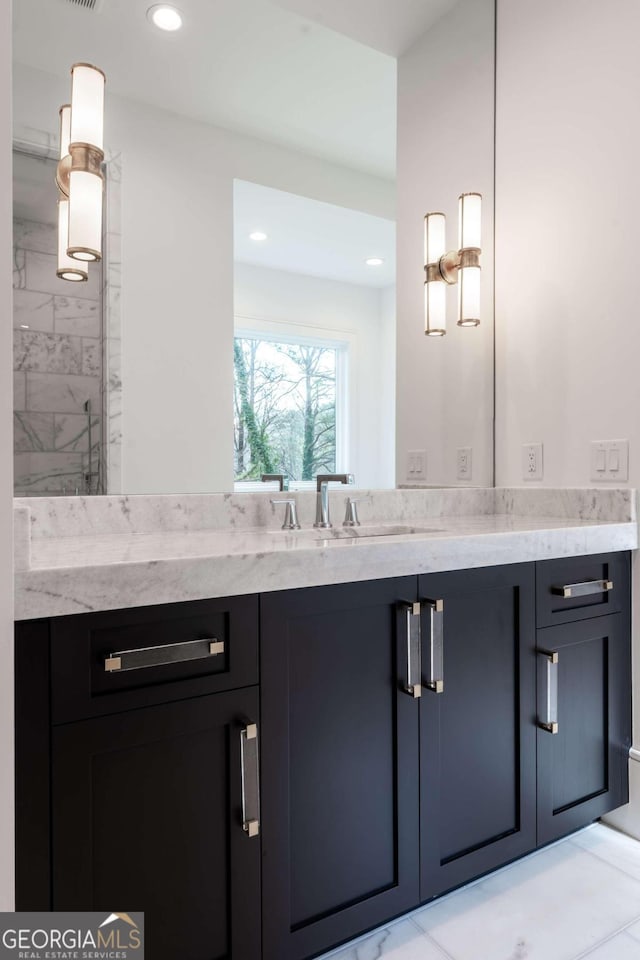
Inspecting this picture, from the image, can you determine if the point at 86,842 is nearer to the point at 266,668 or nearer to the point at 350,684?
the point at 266,668

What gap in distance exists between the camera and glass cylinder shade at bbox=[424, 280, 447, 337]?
79.6 inches

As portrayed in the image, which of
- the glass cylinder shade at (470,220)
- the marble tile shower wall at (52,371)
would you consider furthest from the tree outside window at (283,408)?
the glass cylinder shade at (470,220)

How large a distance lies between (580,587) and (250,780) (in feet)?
3.25

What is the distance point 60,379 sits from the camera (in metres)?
1.38

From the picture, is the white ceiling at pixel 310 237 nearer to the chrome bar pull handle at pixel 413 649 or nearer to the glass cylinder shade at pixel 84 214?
the glass cylinder shade at pixel 84 214

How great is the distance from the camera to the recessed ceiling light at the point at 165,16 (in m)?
1.50

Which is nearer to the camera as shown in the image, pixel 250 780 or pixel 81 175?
pixel 250 780

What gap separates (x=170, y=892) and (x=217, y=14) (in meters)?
2.00

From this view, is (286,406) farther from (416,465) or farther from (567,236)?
(567,236)

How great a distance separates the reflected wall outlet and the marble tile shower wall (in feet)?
3.25

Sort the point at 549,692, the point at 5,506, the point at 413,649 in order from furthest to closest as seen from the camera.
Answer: the point at 549,692
the point at 413,649
the point at 5,506

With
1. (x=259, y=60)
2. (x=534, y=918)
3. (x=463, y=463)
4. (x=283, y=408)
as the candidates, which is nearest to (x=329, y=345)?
(x=283, y=408)

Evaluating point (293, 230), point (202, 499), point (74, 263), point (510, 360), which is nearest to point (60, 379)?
point (74, 263)

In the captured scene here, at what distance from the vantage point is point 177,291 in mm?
1562
